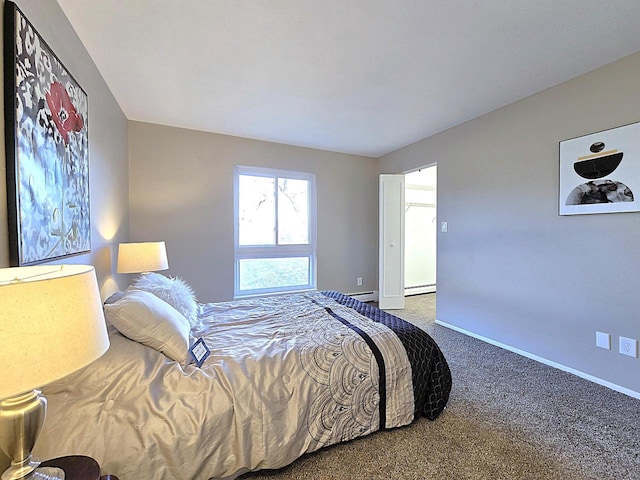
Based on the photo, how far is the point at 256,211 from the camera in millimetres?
4109

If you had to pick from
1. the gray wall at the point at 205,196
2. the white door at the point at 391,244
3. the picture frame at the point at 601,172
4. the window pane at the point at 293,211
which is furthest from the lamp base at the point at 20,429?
the white door at the point at 391,244

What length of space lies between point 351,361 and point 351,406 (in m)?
0.24

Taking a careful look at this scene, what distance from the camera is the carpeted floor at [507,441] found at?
144cm

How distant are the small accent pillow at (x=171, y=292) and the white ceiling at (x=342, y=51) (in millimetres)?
1610

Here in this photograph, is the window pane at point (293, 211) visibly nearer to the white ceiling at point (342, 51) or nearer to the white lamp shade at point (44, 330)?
the white ceiling at point (342, 51)

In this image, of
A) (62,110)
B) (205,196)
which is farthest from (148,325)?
(205,196)

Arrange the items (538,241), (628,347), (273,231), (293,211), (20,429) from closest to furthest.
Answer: (20,429) < (628,347) < (538,241) < (273,231) < (293,211)

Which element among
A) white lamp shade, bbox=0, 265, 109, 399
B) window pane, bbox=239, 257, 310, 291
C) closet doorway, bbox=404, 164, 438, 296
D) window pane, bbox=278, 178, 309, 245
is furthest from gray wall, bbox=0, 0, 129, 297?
closet doorway, bbox=404, 164, 438, 296

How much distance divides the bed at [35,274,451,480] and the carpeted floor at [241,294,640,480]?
0.35ft

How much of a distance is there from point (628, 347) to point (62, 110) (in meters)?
3.97

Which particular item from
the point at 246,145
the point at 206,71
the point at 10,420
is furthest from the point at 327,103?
the point at 10,420

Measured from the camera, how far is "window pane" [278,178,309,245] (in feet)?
14.1

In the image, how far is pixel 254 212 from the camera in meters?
4.09

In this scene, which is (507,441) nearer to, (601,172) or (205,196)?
(601,172)
